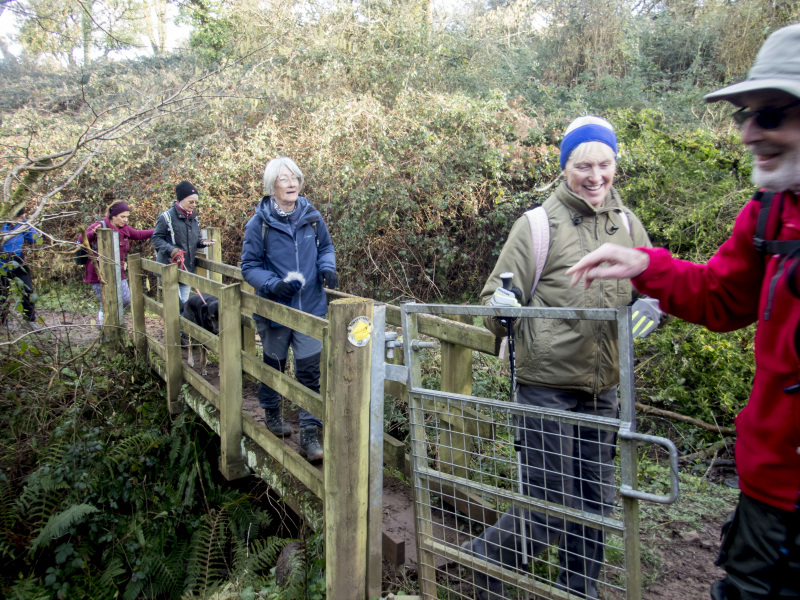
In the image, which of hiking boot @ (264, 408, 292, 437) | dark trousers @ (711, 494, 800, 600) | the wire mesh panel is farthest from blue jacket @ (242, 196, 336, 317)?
dark trousers @ (711, 494, 800, 600)

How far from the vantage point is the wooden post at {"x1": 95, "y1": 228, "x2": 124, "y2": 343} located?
6.62m

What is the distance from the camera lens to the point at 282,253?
4.07m

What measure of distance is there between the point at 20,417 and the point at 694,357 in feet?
19.5

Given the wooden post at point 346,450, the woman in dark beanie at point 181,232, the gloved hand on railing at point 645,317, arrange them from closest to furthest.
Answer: the gloved hand on railing at point 645,317 < the wooden post at point 346,450 < the woman in dark beanie at point 181,232

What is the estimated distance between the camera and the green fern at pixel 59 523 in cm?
448

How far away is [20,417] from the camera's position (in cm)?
534

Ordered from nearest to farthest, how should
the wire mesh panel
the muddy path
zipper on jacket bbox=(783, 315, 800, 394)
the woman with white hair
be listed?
zipper on jacket bbox=(783, 315, 800, 394)
the wire mesh panel
the muddy path
the woman with white hair

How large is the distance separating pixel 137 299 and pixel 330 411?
171 inches

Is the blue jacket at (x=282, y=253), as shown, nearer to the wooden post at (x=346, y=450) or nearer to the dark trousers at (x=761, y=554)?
the wooden post at (x=346, y=450)

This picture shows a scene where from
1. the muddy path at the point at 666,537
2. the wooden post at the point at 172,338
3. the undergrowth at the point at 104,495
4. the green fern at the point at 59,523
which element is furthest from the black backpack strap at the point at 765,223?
the green fern at the point at 59,523

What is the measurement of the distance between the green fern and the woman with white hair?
1781 millimetres

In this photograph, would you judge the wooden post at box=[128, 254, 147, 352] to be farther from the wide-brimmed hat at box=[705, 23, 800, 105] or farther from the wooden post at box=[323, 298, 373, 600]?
the wide-brimmed hat at box=[705, 23, 800, 105]

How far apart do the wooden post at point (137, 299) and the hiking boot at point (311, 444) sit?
3.09 m

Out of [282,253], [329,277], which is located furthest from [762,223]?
[282,253]
